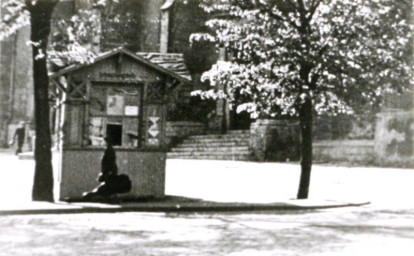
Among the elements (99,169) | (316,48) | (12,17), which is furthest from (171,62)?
(12,17)

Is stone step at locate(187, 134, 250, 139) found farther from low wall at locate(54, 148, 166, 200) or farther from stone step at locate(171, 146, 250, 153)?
low wall at locate(54, 148, 166, 200)

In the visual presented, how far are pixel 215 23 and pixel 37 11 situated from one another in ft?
14.9

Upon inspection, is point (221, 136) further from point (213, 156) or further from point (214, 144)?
point (213, 156)

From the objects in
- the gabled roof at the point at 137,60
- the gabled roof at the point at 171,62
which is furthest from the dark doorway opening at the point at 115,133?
the gabled roof at the point at 171,62

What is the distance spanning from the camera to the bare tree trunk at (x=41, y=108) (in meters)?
13.5

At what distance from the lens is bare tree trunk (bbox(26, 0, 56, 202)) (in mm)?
13461

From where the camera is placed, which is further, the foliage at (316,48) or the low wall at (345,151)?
the low wall at (345,151)

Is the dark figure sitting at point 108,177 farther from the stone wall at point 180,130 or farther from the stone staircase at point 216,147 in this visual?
the stone wall at point 180,130

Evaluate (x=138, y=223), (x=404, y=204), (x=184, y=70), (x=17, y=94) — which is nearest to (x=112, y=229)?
(x=138, y=223)

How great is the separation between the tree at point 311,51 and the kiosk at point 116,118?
1.80 meters

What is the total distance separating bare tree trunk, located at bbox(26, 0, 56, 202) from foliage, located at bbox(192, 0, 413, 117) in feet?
14.3

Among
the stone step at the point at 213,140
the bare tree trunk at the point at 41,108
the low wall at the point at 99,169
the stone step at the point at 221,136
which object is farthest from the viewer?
the stone step at the point at 221,136

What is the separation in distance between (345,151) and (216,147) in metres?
5.51

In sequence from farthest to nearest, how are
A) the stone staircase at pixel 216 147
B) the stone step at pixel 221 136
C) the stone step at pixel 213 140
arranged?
the stone step at pixel 221 136
the stone step at pixel 213 140
the stone staircase at pixel 216 147
